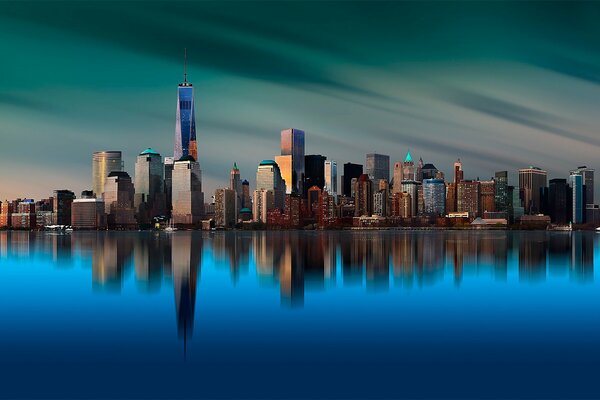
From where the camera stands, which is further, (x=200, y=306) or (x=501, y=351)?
(x=200, y=306)

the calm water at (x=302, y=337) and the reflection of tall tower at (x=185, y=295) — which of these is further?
the reflection of tall tower at (x=185, y=295)

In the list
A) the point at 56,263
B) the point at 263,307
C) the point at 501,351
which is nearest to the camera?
the point at 501,351

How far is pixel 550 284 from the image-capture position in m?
49.5

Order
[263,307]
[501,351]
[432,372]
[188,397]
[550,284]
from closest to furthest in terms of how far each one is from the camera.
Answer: [188,397], [432,372], [501,351], [263,307], [550,284]

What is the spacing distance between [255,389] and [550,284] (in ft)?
123

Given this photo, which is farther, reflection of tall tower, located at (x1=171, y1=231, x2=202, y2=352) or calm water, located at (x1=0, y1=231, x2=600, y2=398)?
reflection of tall tower, located at (x1=171, y1=231, x2=202, y2=352)

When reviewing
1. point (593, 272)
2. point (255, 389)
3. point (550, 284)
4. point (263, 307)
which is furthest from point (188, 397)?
point (593, 272)

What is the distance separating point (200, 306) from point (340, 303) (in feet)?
28.7

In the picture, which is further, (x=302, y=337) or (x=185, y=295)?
(x=185, y=295)

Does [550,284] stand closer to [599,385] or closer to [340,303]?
[340,303]

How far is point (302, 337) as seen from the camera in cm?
2717

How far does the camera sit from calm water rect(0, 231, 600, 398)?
19.4 metres

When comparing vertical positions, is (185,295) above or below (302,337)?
below

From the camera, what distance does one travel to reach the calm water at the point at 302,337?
1944 centimetres
